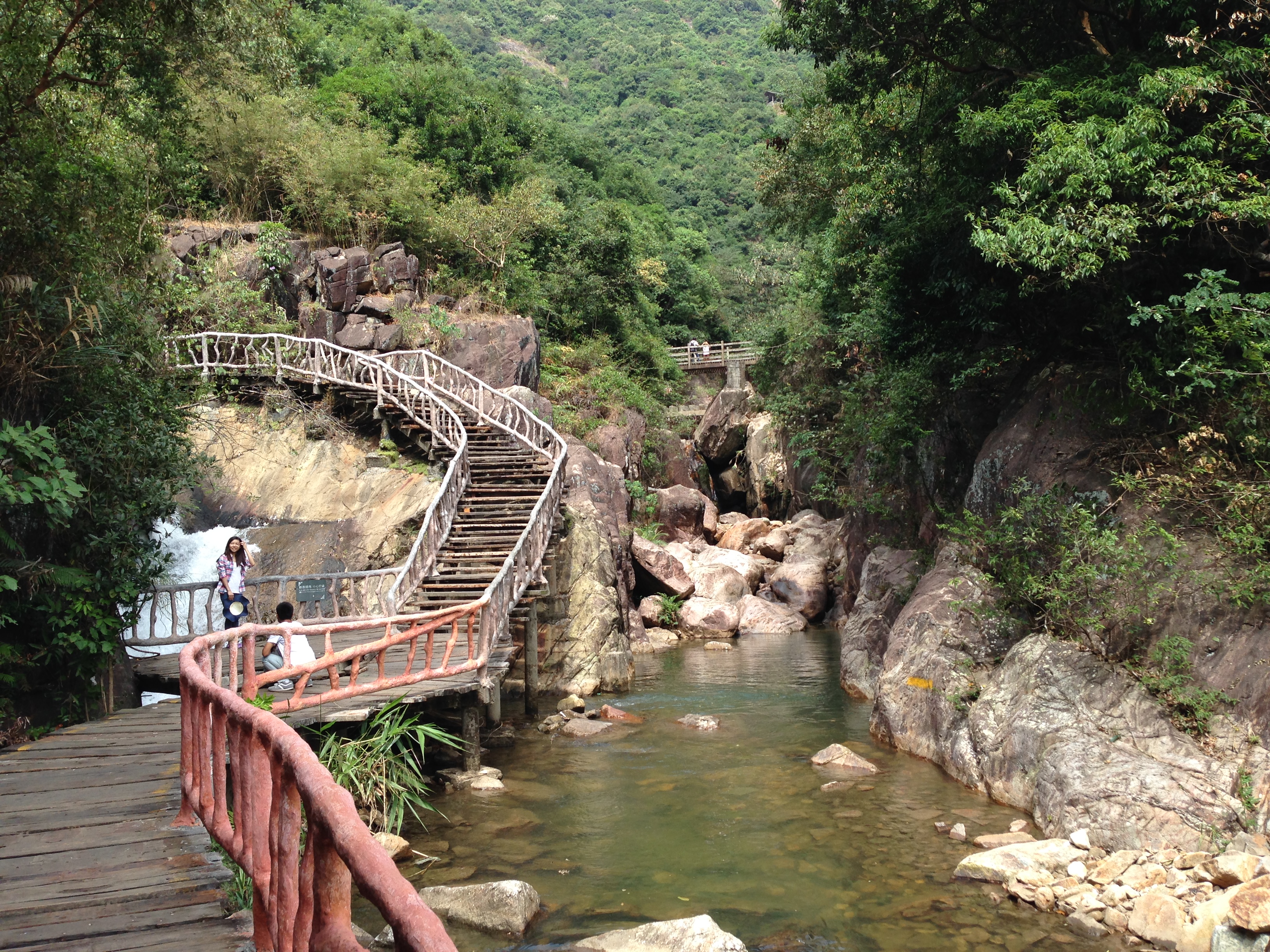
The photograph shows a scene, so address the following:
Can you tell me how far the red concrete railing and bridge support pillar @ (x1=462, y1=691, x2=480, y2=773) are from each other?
4.91 meters

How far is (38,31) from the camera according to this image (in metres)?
8.25

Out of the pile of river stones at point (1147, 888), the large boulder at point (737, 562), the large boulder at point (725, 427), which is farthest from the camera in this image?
the large boulder at point (725, 427)

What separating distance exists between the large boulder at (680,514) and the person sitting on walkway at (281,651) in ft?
63.4

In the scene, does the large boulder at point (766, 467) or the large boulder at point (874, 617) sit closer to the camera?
the large boulder at point (874, 617)

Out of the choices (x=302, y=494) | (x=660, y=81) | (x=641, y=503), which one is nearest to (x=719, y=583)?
(x=641, y=503)

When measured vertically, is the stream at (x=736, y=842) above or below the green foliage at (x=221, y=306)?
below

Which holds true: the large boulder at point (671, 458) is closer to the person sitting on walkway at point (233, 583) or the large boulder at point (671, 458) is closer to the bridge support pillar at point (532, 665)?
the bridge support pillar at point (532, 665)

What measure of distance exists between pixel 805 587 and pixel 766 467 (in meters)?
8.41

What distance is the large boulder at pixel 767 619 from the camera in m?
23.8

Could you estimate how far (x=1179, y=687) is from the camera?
28.4 ft

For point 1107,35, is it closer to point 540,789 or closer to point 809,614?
point 540,789

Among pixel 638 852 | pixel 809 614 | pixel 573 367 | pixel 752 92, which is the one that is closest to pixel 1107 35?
pixel 638 852

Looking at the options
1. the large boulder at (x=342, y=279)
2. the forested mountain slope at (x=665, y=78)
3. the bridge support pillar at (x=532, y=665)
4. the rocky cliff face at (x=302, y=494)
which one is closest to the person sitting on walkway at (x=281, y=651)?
the bridge support pillar at (x=532, y=665)

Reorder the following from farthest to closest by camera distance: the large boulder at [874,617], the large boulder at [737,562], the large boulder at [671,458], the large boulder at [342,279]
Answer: the large boulder at [671,458] < the large boulder at [737,562] < the large boulder at [342,279] < the large boulder at [874,617]
